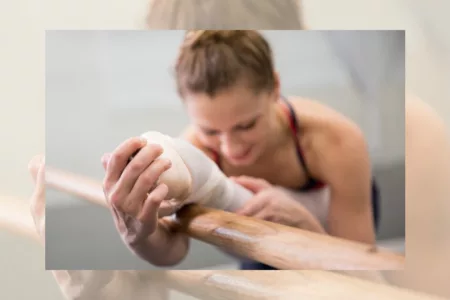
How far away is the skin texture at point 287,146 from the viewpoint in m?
0.79

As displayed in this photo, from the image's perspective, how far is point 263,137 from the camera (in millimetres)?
803

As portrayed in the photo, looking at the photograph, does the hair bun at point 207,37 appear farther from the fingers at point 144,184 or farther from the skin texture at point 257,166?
the fingers at point 144,184

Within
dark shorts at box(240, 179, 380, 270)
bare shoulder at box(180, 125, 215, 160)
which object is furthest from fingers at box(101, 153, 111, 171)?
dark shorts at box(240, 179, 380, 270)

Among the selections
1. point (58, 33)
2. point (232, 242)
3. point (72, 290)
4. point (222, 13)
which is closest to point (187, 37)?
point (222, 13)

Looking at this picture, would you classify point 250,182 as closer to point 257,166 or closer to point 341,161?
point 257,166

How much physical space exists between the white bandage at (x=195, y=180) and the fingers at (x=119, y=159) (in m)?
0.02

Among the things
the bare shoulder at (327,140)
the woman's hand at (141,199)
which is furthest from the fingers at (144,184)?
the bare shoulder at (327,140)

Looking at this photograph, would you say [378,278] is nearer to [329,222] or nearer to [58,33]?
[329,222]

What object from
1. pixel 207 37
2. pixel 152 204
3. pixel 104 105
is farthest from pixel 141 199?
pixel 207 37

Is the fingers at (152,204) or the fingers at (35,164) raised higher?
the fingers at (35,164)

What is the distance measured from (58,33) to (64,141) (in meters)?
0.16

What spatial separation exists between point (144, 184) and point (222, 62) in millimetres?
213

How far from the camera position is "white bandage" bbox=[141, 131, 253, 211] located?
0.78 meters

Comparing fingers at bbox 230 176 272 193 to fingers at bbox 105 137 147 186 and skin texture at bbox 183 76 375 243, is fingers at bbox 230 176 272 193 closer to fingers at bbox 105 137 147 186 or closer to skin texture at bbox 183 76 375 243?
skin texture at bbox 183 76 375 243
